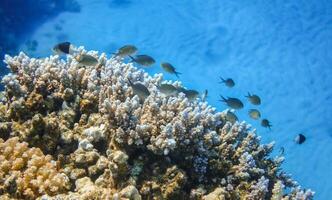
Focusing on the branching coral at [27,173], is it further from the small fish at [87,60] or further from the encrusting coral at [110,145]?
the small fish at [87,60]

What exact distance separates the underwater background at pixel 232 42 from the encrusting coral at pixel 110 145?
1483cm

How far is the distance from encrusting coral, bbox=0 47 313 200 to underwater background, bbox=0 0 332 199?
14830mm

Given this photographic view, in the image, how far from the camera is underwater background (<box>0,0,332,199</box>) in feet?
63.4

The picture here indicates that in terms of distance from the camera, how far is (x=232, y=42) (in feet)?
77.4

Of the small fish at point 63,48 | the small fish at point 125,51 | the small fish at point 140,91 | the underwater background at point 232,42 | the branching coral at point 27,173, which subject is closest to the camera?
the branching coral at point 27,173

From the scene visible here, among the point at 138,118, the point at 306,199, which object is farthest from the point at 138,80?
the point at 306,199

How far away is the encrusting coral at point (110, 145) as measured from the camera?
10.7 ft

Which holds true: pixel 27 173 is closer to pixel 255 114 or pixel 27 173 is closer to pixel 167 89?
pixel 167 89

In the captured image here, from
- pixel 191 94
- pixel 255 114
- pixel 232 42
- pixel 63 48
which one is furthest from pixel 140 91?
pixel 232 42

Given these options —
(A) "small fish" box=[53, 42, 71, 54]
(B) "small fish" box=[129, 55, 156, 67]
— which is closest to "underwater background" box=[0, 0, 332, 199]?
(B) "small fish" box=[129, 55, 156, 67]

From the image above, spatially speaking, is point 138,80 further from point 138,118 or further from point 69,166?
point 69,166

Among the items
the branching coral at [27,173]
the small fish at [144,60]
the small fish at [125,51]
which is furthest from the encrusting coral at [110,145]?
the small fish at [144,60]

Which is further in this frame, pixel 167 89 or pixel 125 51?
pixel 125 51

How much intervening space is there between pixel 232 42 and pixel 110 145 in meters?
21.1
